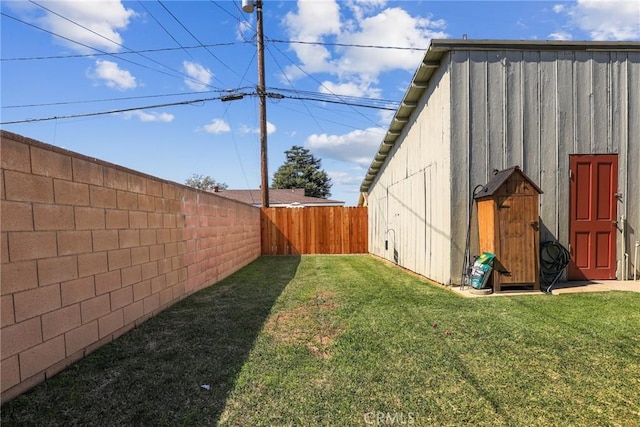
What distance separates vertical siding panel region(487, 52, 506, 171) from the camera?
5633 mm

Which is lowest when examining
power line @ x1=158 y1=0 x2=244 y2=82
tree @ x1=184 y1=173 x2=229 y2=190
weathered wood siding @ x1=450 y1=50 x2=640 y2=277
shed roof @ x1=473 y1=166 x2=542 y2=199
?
shed roof @ x1=473 y1=166 x2=542 y2=199

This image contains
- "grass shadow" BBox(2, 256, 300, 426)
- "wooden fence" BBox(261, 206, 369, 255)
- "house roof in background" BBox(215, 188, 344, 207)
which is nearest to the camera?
"grass shadow" BBox(2, 256, 300, 426)

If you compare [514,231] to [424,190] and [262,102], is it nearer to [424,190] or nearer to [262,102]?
[424,190]

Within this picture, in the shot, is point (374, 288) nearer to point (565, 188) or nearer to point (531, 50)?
point (565, 188)

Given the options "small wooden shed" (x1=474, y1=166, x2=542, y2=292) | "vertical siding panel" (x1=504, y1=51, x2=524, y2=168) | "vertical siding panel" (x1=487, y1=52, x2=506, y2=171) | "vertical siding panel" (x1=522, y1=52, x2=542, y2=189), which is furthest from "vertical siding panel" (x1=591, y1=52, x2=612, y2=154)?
"small wooden shed" (x1=474, y1=166, x2=542, y2=292)

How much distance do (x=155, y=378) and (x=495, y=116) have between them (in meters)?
5.91

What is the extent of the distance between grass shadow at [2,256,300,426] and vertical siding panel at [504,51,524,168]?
15.6 feet

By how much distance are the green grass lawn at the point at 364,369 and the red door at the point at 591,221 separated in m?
1.30

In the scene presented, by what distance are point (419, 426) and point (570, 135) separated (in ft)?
19.1

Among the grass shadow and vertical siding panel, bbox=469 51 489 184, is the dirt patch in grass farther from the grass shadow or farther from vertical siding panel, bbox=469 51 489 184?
vertical siding panel, bbox=469 51 489 184

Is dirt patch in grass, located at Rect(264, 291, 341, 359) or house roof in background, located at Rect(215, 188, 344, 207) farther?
house roof in background, located at Rect(215, 188, 344, 207)

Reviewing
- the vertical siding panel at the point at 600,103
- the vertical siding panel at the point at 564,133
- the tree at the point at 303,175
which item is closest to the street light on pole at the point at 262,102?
the vertical siding panel at the point at 564,133

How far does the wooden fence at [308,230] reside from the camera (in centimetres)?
1265

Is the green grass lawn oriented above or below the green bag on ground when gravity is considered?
below
